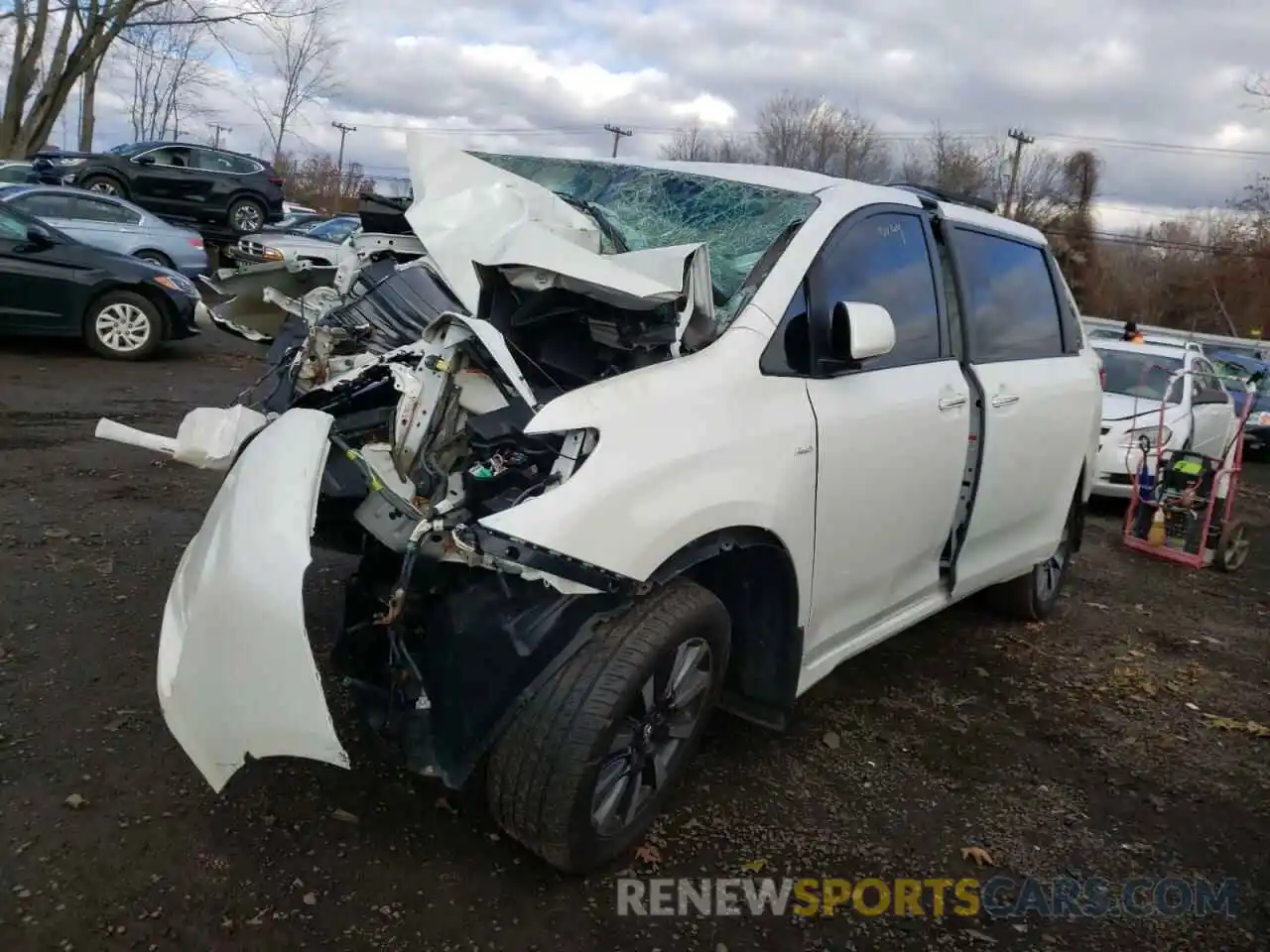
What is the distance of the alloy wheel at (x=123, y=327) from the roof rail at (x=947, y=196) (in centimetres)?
794

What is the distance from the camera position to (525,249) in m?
2.76

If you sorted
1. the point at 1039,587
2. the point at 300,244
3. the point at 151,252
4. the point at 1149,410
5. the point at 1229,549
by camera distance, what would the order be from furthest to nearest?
the point at 300,244
the point at 151,252
the point at 1149,410
the point at 1229,549
the point at 1039,587

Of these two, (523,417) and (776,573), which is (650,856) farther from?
(523,417)

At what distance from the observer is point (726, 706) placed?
325 cm

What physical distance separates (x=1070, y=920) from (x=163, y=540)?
4.18 m

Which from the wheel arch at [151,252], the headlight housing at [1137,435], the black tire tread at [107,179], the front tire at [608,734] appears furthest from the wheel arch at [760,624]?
the black tire tread at [107,179]

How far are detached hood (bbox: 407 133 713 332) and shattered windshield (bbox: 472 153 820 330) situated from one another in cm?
23

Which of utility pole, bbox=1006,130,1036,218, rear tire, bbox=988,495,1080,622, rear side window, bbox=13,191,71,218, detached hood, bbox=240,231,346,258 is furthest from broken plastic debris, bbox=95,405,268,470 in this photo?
utility pole, bbox=1006,130,1036,218

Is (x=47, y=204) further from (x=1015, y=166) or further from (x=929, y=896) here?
(x=1015, y=166)

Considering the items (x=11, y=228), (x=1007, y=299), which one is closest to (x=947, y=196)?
(x=1007, y=299)

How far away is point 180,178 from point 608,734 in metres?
19.8

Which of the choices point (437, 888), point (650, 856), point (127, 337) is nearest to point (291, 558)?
point (437, 888)

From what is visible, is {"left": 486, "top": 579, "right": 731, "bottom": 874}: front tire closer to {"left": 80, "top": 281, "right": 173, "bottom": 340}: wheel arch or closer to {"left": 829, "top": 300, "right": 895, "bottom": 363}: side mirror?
{"left": 829, "top": 300, "right": 895, "bottom": 363}: side mirror

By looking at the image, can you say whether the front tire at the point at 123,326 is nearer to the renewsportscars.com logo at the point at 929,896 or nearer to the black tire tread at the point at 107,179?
the renewsportscars.com logo at the point at 929,896
